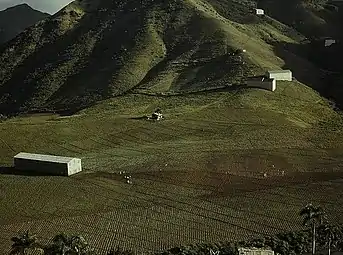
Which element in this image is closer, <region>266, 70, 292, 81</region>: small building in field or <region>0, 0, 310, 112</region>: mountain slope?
<region>266, 70, 292, 81</region>: small building in field

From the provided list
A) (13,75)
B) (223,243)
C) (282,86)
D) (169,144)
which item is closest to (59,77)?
(13,75)

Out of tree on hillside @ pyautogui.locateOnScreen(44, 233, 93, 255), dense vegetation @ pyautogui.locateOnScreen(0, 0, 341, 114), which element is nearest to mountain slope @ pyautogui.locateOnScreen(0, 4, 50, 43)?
dense vegetation @ pyautogui.locateOnScreen(0, 0, 341, 114)

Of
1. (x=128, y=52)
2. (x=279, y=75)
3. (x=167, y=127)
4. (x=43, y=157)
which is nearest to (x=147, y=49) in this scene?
(x=128, y=52)

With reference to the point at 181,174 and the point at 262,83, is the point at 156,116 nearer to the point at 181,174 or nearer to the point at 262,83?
the point at 181,174

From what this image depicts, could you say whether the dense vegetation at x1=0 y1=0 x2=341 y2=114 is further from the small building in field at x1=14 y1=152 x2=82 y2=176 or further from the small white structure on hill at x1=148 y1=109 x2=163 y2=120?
the small building in field at x1=14 y1=152 x2=82 y2=176

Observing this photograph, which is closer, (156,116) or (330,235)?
(330,235)
